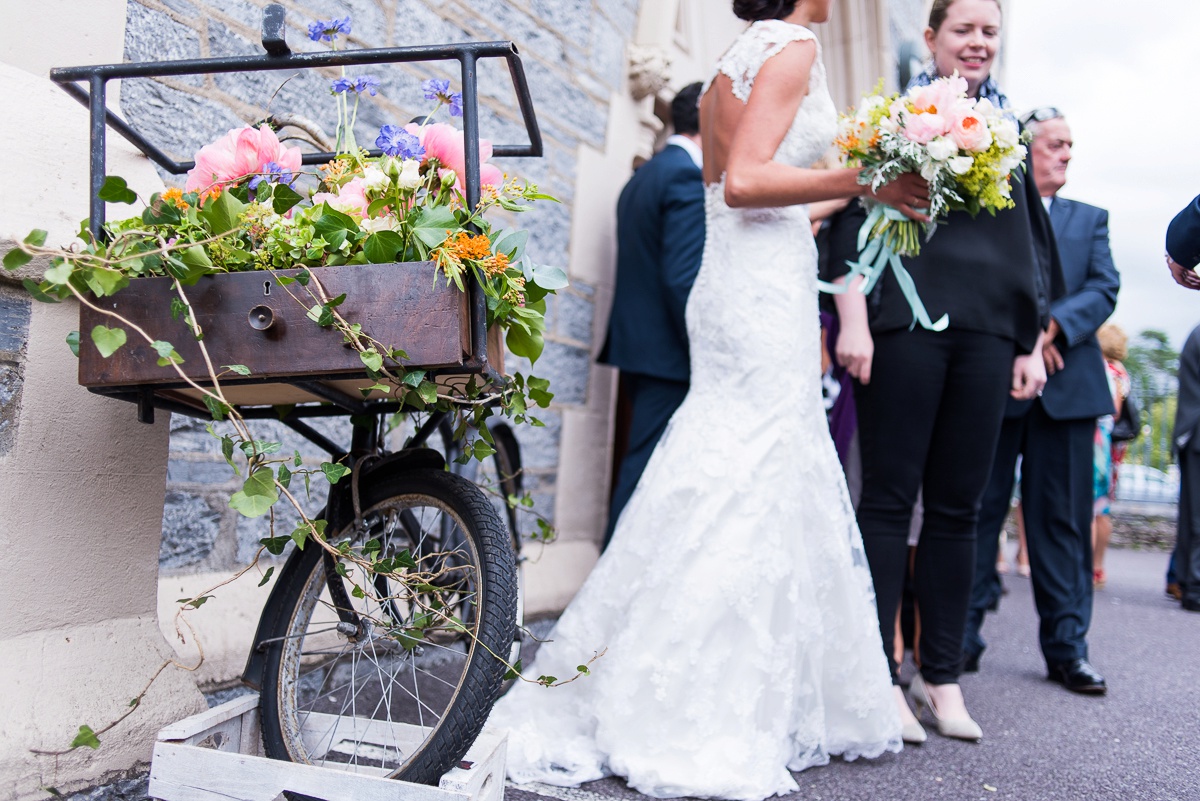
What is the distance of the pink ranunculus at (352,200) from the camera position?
5.22ft

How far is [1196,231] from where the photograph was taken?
1999 mm

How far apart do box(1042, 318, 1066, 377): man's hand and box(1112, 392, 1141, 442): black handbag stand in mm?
4967

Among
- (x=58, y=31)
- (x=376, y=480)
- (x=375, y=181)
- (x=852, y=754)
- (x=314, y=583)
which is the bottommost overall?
(x=852, y=754)

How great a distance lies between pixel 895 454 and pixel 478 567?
145 cm

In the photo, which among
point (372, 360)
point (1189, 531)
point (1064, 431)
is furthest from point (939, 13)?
point (1189, 531)

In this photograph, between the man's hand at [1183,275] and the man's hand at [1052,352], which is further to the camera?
the man's hand at [1052,352]

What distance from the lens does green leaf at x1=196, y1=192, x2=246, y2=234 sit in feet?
5.00

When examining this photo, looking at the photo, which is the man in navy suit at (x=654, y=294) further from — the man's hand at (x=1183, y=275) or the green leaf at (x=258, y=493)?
the green leaf at (x=258, y=493)

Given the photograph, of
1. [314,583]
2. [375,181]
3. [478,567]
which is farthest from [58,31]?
[478,567]

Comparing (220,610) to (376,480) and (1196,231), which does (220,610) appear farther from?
(1196,231)

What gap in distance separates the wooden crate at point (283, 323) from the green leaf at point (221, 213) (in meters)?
0.08

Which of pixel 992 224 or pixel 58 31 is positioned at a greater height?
pixel 58 31

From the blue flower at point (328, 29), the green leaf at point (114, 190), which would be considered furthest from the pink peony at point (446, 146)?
the green leaf at point (114, 190)

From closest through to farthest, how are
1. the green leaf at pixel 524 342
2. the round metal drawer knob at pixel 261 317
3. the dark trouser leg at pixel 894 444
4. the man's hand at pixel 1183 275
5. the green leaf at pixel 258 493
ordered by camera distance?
the green leaf at pixel 258 493 < the round metal drawer knob at pixel 261 317 < the green leaf at pixel 524 342 < the man's hand at pixel 1183 275 < the dark trouser leg at pixel 894 444
